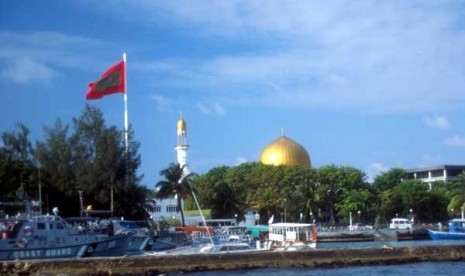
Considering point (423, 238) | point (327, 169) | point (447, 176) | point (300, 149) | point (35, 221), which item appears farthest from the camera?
point (447, 176)

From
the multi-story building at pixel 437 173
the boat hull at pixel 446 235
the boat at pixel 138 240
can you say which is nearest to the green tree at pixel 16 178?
the boat at pixel 138 240

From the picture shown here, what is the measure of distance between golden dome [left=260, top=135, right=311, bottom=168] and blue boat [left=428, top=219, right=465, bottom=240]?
36595 millimetres

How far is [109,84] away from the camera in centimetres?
5044

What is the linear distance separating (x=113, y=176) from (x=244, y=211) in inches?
1331

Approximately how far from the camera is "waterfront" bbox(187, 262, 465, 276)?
3544 centimetres

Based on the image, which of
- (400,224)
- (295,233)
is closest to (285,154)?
(400,224)

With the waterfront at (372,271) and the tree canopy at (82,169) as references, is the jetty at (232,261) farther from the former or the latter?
the tree canopy at (82,169)

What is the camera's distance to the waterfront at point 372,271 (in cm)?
3544

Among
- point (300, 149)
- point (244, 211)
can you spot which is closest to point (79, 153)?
point (244, 211)

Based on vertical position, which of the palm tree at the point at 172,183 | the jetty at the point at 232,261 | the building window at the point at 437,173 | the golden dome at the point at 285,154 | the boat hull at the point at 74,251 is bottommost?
the jetty at the point at 232,261

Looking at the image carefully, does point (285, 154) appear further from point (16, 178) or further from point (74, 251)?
point (74, 251)

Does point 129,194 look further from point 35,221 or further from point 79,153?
point 35,221

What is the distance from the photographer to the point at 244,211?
307 feet

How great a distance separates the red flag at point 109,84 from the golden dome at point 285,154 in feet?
201
